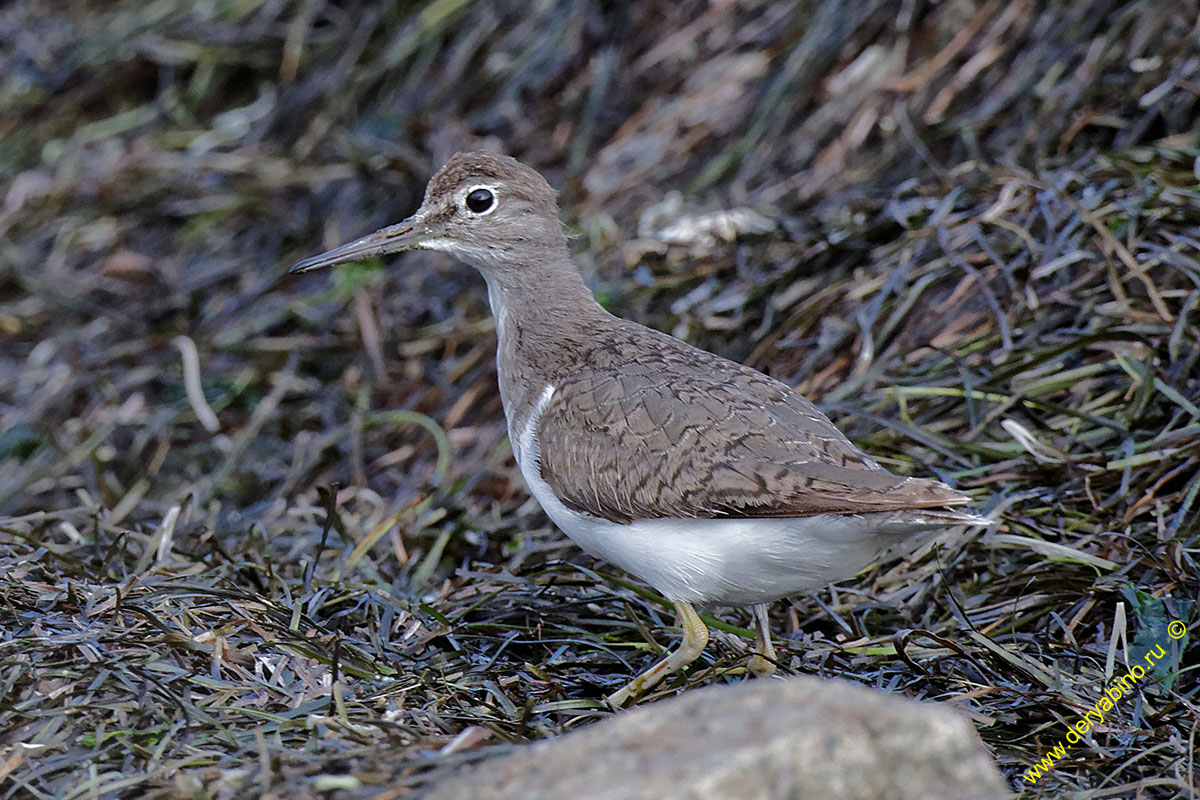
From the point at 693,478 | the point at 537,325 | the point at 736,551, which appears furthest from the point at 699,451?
the point at 537,325

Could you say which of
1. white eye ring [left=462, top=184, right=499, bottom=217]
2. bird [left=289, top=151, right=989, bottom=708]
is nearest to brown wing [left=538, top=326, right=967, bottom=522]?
bird [left=289, top=151, right=989, bottom=708]

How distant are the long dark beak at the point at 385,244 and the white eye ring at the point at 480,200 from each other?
14 centimetres

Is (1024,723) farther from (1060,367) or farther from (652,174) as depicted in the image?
(652,174)

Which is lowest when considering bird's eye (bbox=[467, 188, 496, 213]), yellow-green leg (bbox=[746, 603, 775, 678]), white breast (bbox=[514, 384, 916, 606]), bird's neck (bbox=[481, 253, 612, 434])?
yellow-green leg (bbox=[746, 603, 775, 678])

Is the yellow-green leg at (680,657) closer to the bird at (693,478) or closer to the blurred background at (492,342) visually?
the bird at (693,478)

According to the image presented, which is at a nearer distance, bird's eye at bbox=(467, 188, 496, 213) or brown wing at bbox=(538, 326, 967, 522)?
brown wing at bbox=(538, 326, 967, 522)

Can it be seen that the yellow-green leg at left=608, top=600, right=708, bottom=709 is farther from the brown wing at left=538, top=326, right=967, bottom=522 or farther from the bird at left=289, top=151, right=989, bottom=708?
the brown wing at left=538, top=326, right=967, bottom=522

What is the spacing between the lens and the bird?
3418 mm

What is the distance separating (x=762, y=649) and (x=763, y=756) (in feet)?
5.53

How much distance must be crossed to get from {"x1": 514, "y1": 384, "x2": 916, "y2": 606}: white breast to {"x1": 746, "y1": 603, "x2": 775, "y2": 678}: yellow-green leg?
0.12 metres

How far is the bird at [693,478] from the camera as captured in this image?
3418 millimetres

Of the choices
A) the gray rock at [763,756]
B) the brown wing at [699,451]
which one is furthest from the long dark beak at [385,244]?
the gray rock at [763,756]

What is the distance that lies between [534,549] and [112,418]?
240cm

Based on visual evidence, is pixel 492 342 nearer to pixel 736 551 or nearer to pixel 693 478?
pixel 693 478
